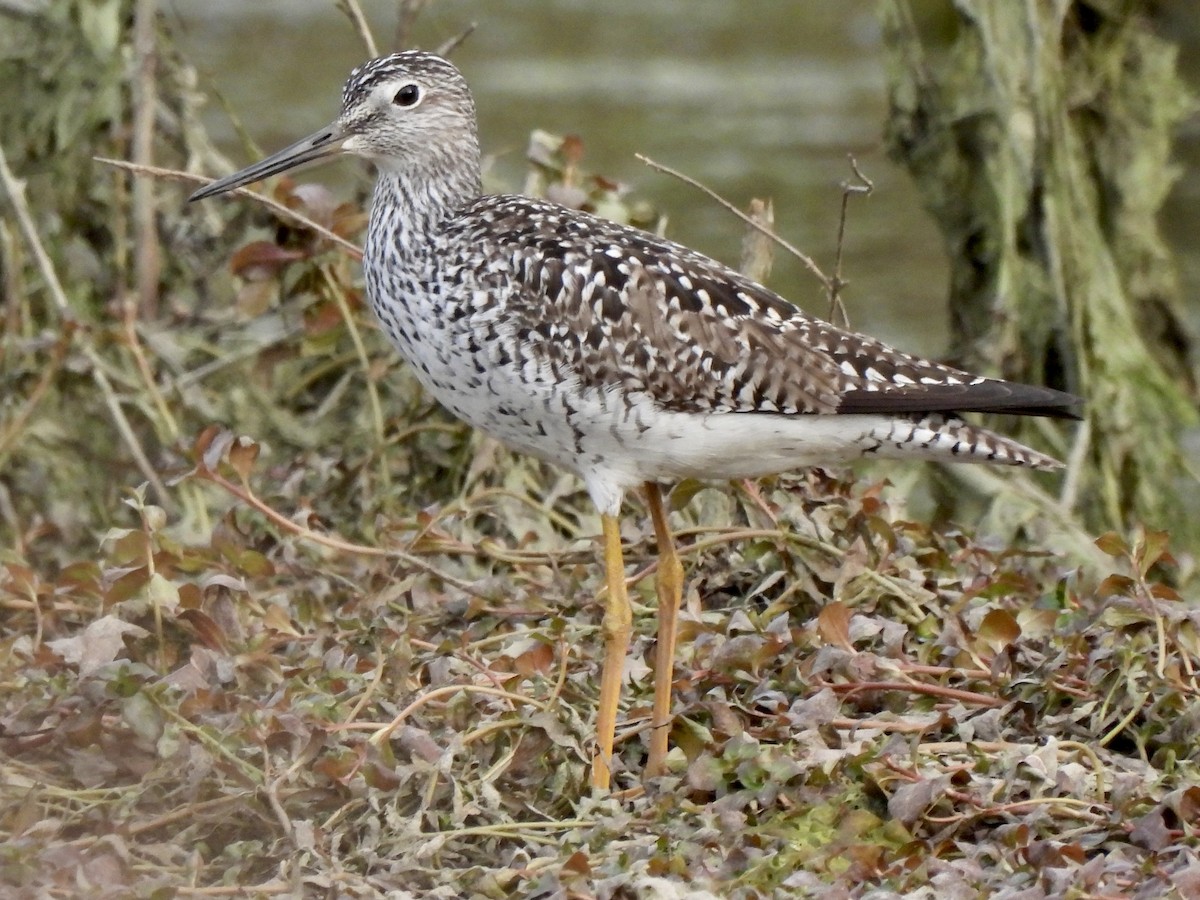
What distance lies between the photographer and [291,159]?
231 inches

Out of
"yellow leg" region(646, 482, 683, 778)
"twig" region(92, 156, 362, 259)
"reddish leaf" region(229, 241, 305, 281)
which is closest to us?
"yellow leg" region(646, 482, 683, 778)

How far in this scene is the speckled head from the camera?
5.80 metres

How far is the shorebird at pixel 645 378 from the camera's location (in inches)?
199

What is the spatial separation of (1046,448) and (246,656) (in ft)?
13.1

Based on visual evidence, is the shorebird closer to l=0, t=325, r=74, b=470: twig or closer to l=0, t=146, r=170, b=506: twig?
l=0, t=146, r=170, b=506: twig

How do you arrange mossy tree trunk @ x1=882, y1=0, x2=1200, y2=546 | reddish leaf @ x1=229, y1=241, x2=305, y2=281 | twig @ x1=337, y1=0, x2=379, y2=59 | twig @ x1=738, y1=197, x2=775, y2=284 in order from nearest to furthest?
twig @ x1=738, y1=197, x2=775, y2=284, reddish leaf @ x1=229, y1=241, x2=305, y2=281, twig @ x1=337, y1=0, x2=379, y2=59, mossy tree trunk @ x1=882, y1=0, x2=1200, y2=546

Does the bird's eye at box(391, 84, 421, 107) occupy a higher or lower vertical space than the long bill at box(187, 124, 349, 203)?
higher

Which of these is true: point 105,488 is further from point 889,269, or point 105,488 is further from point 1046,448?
point 889,269

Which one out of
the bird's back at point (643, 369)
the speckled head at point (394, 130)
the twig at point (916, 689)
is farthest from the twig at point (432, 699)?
the speckled head at point (394, 130)

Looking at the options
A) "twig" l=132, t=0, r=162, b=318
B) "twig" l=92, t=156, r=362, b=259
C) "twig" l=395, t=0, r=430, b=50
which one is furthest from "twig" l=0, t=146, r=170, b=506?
"twig" l=395, t=0, r=430, b=50

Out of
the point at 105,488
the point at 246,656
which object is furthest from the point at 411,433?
the point at 246,656

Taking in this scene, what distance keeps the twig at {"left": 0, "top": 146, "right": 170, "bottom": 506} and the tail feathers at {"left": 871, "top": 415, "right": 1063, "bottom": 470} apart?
317cm

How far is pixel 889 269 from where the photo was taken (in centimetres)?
1301

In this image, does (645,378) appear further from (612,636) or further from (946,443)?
(946,443)
